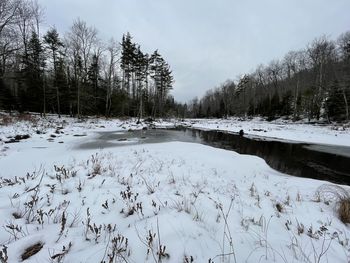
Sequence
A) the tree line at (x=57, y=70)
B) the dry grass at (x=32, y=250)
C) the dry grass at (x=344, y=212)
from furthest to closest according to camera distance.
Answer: the tree line at (x=57, y=70) → the dry grass at (x=344, y=212) → the dry grass at (x=32, y=250)

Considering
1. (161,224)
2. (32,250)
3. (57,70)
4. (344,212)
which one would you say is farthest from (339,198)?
(57,70)

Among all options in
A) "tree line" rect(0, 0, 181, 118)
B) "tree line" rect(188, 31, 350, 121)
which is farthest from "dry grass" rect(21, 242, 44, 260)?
"tree line" rect(188, 31, 350, 121)

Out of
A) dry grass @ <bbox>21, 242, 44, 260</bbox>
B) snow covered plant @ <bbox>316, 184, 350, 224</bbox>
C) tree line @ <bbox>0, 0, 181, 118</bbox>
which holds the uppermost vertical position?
tree line @ <bbox>0, 0, 181, 118</bbox>

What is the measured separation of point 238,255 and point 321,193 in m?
3.91

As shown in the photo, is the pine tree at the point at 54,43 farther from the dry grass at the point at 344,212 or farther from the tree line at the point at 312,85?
the tree line at the point at 312,85

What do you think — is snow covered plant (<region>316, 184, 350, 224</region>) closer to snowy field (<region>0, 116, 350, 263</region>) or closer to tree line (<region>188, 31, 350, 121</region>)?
snowy field (<region>0, 116, 350, 263</region>)

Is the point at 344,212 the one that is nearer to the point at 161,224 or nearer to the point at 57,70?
the point at 161,224

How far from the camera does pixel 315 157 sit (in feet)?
37.2

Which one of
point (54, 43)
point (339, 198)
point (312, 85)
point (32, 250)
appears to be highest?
point (54, 43)

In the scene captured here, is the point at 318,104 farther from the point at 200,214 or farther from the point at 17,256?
the point at 17,256

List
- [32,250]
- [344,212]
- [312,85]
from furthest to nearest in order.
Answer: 1. [312,85]
2. [344,212]
3. [32,250]

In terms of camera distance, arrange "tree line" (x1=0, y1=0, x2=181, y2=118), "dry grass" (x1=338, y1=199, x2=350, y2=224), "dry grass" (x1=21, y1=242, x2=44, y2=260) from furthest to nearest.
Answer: "tree line" (x1=0, y1=0, x2=181, y2=118)
"dry grass" (x1=338, y1=199, x2=350, y2=224)
"dry grass" (x1=21, y1=242, x2=44, y2=260)

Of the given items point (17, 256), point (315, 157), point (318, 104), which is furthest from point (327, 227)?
point (318, 104)

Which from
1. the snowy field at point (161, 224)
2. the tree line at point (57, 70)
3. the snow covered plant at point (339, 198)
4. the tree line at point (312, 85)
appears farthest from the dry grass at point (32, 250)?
the tree line at point (312, 85)
